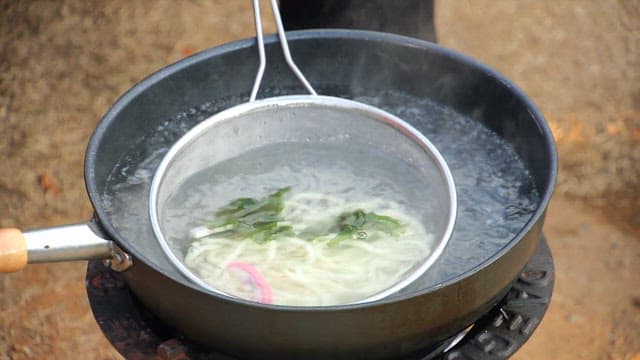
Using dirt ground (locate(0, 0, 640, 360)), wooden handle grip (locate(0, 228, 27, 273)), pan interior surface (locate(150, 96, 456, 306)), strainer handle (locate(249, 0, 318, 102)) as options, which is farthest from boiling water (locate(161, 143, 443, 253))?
dirt ground (locate(0, 0, 640, 360))

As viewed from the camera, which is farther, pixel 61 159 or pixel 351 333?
pixel 61 159

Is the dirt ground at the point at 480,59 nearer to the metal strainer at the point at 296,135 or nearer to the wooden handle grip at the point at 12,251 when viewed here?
the metal strainer at the point at 296,135

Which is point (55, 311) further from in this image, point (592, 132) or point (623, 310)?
point (592, 132)

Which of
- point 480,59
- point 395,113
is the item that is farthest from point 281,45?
point 480,59

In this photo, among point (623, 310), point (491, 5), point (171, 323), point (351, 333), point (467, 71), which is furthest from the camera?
point (491, 5)

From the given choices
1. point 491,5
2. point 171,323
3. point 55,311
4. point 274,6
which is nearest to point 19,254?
point 171,323

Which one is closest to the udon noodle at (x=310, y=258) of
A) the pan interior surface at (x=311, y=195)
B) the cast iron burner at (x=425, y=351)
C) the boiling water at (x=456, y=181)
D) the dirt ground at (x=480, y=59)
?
the pan interior surface at (x=311, y=195)

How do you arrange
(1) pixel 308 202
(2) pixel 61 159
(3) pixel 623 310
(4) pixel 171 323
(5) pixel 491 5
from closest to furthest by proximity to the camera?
(4) pixel 171 323 → (1) pixel 308 202 → (3) pixel 623 310 → (2) pixel 61 159 → (5) pixel 491 5

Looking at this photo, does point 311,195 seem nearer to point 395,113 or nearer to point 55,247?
point 395,113
